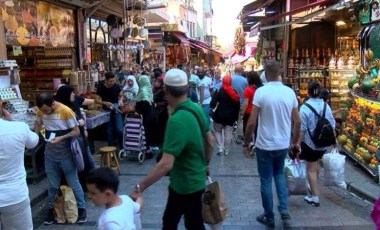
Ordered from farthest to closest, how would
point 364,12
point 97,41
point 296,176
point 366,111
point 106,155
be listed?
point 97,41, point 364,12, point 366,111, point 106,155, point 296,176

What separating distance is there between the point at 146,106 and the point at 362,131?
163 inches

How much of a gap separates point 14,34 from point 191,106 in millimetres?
5562

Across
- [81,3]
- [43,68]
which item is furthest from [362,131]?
[43,68]

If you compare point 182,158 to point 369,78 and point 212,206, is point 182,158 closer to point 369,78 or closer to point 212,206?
point 212,206

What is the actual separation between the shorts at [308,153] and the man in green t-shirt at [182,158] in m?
2.45

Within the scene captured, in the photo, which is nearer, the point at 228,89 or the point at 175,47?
the point at 228,89

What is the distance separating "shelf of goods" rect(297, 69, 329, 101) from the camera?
11.9m

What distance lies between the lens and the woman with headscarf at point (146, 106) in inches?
346

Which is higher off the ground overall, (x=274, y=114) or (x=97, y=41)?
(x=97, y=41)

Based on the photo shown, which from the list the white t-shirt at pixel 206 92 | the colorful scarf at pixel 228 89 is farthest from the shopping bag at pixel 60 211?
the white t-shirt at pixel 206 92

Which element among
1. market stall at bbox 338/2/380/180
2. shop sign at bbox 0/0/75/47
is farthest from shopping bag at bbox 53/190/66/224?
market stall at bbox 338/2/380/180

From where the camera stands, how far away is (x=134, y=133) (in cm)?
844

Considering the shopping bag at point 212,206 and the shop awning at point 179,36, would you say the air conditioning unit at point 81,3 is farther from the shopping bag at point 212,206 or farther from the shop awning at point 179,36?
the shop awning at point 179,36

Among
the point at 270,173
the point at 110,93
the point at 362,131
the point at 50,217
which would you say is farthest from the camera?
the point at 110,93
